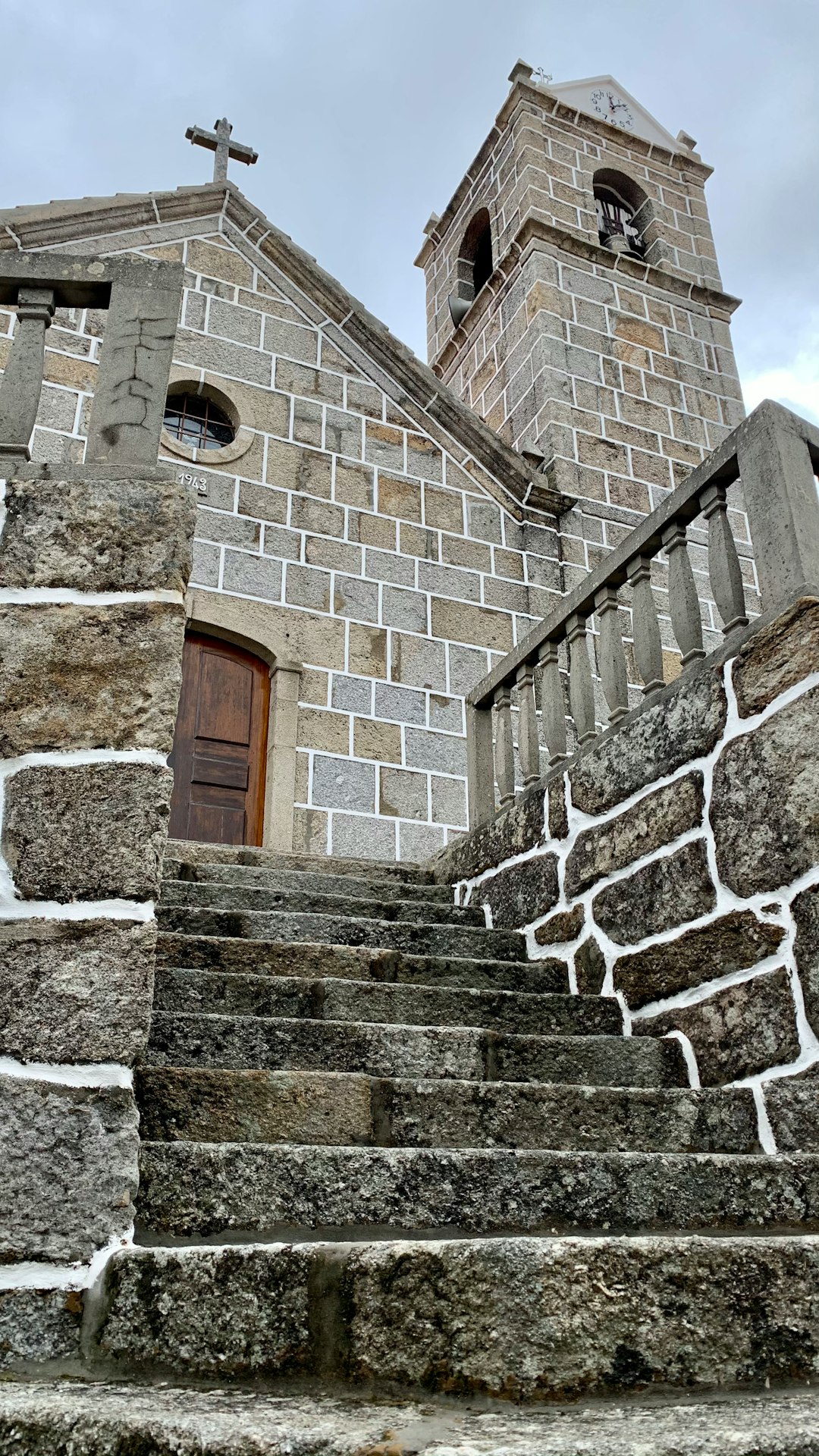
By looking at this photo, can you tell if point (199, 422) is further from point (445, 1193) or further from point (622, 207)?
point (445, 1193)

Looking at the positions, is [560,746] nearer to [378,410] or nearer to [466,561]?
[466,561]

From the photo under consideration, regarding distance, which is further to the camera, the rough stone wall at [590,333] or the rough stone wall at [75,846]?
the rough stone wall at [590,333]

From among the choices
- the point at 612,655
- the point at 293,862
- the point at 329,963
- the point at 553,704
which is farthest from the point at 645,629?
the point at 293,862

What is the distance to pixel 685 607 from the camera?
3342mm

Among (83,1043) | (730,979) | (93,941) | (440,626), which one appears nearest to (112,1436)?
(83,1043)

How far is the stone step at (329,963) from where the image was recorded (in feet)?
9.57

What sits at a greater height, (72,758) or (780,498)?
(780,498)

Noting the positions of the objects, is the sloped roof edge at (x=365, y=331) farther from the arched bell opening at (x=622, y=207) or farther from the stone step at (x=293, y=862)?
the stone step at (x=293, y=862)

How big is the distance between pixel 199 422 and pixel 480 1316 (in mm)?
6802

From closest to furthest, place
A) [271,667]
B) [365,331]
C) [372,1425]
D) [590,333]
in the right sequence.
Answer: [372,1425] → [271,667] → [365,331] → [590,333]

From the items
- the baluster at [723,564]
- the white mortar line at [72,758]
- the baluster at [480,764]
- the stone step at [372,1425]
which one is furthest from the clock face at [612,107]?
the stone step at [372,1425]

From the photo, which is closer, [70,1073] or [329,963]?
[70,1073]

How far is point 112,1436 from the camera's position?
1203 mm

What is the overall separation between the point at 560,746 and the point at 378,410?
4.65 meters
